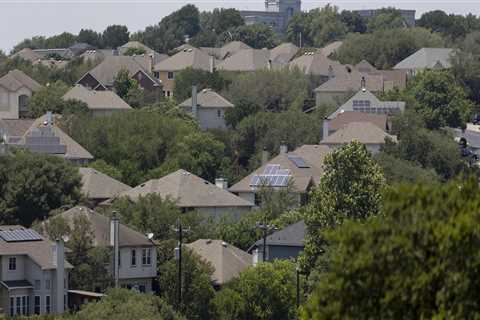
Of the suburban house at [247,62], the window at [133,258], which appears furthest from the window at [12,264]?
the suburban house at [247,62]

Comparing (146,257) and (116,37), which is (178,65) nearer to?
(116,37)

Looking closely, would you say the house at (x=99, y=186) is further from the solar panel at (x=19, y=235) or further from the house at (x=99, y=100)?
the house at (x=99, y=100)

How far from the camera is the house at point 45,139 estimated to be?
8825 centimetres

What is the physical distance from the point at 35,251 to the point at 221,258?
723 centimetres

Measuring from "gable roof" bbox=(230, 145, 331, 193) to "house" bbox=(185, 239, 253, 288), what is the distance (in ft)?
52.1

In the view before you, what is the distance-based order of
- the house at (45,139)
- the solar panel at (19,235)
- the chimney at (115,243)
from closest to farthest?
1. the solar panel at (19,235)
2. the chimney at (115,243)
3. the house at (45,139)

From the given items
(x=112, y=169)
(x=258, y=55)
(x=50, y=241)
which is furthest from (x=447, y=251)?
(x=258, y=55)

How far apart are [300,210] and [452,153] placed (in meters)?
18.1

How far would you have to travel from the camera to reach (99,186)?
8169cm

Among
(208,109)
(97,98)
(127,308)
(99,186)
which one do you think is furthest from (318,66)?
(127,308)

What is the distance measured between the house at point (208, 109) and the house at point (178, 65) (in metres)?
18.7

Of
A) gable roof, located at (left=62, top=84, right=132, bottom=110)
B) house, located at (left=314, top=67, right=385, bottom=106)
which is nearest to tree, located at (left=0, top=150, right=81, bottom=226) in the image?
gable roof, located at (left=62, top=84, right=132, bottom=110)

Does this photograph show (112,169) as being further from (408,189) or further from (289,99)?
(408,189)

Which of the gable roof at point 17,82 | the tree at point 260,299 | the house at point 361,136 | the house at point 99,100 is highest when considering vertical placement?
the gable roof at point 17,82
